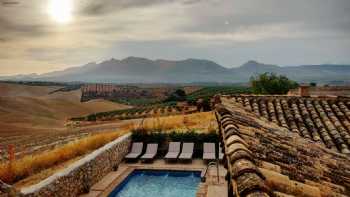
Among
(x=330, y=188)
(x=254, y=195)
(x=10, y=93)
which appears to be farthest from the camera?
(x=10, y=93)

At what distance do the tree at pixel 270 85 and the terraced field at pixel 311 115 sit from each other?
39386 millimetres

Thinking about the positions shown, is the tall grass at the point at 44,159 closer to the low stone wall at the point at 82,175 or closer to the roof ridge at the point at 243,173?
the low stone wall at the point at 82,175

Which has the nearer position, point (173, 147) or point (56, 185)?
point (56, 185)

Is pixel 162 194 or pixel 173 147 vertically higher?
pixel 173 147

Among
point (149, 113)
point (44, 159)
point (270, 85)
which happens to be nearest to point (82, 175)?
point (44, 159)

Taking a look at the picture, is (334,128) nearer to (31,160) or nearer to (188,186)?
(188,186)

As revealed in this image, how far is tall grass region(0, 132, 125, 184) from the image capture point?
41.9ft

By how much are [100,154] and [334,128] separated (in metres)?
10.1

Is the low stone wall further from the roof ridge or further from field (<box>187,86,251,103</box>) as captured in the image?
field (<box>187,86,251,103</box>)

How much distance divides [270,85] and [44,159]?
123 feet

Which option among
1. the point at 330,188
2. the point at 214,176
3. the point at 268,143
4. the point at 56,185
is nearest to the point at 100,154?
the point at 56,185

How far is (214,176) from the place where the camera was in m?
13.8

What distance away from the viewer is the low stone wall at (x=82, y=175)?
405 inches

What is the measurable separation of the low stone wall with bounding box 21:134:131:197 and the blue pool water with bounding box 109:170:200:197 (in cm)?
108
